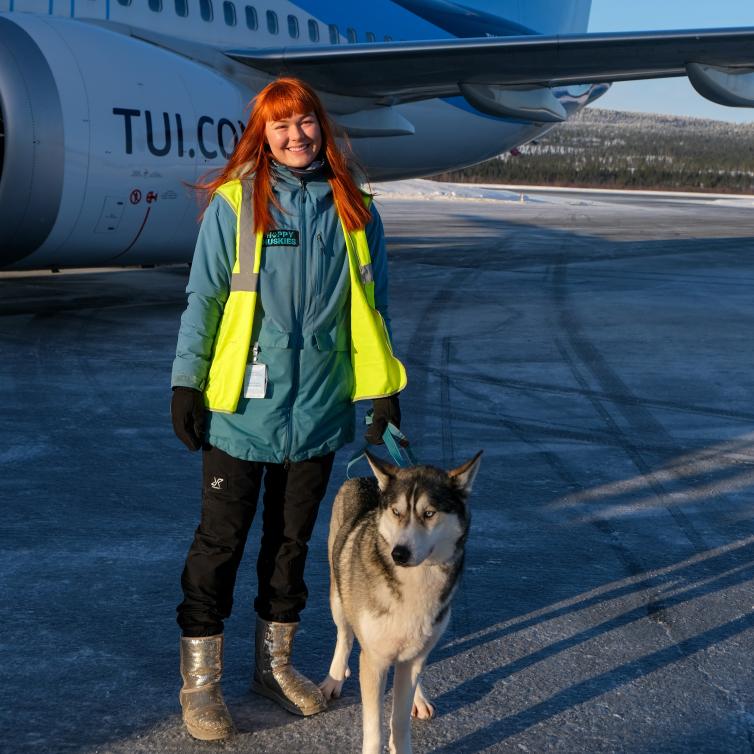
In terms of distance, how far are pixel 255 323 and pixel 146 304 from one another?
30.5 ft

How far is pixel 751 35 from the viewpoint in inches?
510

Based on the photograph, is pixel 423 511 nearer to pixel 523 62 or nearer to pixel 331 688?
pixel 331 688

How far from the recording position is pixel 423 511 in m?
3.14

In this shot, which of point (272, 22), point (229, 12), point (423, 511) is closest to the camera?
point (423, 511)

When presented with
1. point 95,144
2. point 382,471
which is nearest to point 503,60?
point 95,144

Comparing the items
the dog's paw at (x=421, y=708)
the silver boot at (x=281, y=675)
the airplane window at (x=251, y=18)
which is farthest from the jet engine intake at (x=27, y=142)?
the dog's paw at (x=421, y=708)

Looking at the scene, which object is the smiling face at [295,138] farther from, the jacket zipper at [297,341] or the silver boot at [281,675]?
the silver boot at [281,675]

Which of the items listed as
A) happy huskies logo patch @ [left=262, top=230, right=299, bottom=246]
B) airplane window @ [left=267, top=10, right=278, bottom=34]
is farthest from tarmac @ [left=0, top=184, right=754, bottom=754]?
airplane window @ [left=267, top=10, right=278, bottom=34]

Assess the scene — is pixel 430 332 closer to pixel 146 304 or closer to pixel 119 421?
pixel 146 304

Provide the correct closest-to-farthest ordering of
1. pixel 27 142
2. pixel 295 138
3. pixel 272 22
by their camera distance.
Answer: pixel 295 138 < pixel 27 142 < pixel 272 22

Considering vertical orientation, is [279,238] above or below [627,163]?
above

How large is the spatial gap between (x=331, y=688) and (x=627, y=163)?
121 meters

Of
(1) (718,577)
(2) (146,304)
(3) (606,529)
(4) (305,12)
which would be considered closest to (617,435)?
(3) (606,529)

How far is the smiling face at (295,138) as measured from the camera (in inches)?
140
